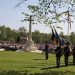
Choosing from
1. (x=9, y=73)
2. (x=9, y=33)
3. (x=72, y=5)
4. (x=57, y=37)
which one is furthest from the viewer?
(x=9, y=33)

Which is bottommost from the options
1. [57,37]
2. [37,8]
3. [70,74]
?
[70,74]

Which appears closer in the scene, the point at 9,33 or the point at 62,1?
the point at 62,1

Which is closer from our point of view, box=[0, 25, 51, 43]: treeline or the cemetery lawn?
the cemetery lawn

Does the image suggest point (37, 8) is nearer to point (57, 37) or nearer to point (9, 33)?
point (57, 37)

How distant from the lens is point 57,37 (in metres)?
29.8

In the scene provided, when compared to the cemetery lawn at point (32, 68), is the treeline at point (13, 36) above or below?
above

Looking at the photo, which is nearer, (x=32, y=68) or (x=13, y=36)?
(x=32, y=68)

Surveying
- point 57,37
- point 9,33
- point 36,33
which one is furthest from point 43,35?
point 57,37

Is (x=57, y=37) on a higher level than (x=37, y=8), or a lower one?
lower

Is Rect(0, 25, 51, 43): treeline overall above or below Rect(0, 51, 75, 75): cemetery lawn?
above

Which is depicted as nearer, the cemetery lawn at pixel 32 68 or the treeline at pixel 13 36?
the cemetery lawn at pixel 32 68

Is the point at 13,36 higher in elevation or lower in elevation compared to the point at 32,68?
higher

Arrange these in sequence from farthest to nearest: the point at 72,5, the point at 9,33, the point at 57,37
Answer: the point at 9,33 < the point at 57,37 < the point at 72,5

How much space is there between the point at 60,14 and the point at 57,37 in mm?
3765
